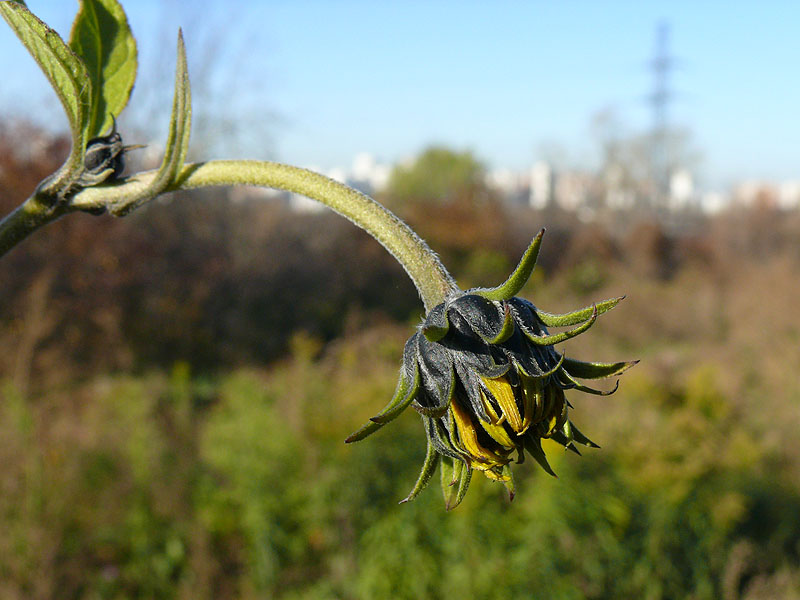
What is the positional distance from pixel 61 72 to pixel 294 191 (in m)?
0.33

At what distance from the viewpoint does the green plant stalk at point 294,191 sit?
808 mm

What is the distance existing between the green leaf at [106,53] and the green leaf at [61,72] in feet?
0.24

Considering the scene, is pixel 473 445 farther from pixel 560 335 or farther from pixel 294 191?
pixel 294 191

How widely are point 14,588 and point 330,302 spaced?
1140cm

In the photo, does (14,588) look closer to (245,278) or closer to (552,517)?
(552,517)

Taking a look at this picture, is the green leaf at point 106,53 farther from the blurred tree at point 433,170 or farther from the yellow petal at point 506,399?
the blurred tree at point 433,170

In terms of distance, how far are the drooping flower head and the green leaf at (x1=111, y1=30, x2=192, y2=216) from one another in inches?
13.7

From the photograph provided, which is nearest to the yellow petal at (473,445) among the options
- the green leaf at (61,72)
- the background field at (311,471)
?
the background field at (311,471)

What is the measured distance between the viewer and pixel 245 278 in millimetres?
15062

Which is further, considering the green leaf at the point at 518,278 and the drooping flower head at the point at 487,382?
the drooping flower head at the point at 487,382

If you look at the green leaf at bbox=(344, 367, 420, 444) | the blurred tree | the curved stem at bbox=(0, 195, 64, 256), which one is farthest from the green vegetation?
the blurred tree

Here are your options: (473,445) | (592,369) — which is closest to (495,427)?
(473,445)

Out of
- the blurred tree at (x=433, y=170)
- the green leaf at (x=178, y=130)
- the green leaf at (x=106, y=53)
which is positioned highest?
the blurred tree at (x=433, y=170)

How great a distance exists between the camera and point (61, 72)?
2.82 feet
